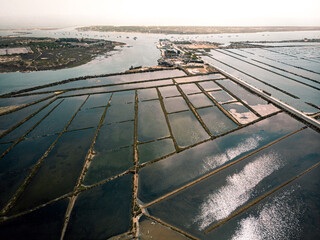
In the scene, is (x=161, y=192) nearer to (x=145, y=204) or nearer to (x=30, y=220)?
(x=145, y=204)

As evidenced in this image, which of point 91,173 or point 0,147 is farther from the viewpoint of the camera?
point 0,147

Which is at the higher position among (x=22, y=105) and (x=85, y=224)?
(x=22, y=105)

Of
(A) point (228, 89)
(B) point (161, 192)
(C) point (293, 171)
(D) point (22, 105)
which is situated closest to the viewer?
(B) point (161, 192)

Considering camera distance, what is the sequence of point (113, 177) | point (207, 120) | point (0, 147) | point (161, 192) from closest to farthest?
1. point (161, 192)
2. point (113, 177)
3. point (0, 147)
4. point (207, 120)

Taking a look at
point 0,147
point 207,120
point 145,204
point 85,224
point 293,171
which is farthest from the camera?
point 207,120

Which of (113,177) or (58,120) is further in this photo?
(58,120)

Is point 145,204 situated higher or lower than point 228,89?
lower

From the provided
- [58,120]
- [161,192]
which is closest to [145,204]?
[161,192]

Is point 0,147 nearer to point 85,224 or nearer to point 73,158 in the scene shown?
point 73,158

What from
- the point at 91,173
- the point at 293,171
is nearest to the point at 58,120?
the point at 91,173
